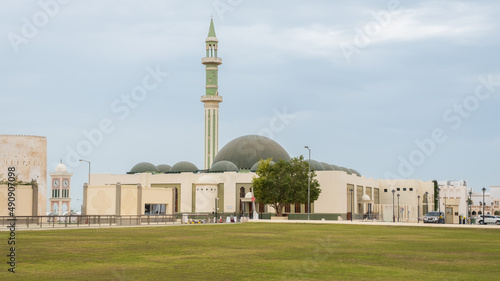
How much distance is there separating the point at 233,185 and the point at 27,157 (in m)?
34.7

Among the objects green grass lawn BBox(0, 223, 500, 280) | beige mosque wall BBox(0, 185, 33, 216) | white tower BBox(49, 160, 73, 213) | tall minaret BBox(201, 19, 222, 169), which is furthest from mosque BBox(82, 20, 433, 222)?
green grass lawn BBox(0, 223, 500, 280)

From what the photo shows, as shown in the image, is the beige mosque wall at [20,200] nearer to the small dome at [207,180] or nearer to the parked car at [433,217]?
the small dome at [207,180]

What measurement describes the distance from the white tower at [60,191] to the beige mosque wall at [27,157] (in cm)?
7129

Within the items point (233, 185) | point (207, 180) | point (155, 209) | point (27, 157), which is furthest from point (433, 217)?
point (27, 157)

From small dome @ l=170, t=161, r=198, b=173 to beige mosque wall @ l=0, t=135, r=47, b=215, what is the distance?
38478mm

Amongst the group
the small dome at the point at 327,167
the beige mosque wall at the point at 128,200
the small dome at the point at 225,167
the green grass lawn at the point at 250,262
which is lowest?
the green grass lawn at the point at 250,262

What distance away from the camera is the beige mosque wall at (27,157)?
78.2 m

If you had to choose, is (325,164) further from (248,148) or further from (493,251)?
(493,251)

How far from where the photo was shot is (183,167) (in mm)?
117688

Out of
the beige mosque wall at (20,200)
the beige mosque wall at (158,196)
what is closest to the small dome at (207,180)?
the beige mosque wall at (158,196)

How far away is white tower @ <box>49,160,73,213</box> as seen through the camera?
149375mm

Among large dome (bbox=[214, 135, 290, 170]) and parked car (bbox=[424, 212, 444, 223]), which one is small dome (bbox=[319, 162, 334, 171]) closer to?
large dome (bbox=[214, 135, 290, 170])

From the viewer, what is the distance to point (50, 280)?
1530cm

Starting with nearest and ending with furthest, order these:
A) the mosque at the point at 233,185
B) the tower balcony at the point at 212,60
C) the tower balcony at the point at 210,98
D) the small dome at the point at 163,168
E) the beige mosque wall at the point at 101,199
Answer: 1. the beige mosque wall at the point at 101,199
2. the mosque at the point at 233,185
3. the tower balcony at the point at 210,98
4. the tower balcony at the point at 212,60
5. the small dome at the point at 163,168
